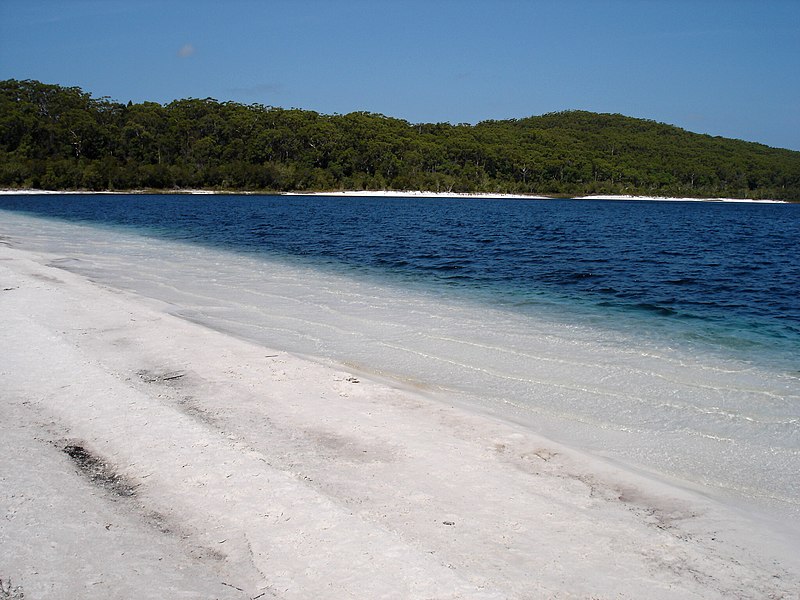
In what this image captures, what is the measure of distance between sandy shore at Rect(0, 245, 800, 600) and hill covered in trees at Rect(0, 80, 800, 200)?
124145mm

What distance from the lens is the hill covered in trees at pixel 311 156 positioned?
12725 cm

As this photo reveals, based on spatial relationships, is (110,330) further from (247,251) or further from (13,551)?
(247,251)

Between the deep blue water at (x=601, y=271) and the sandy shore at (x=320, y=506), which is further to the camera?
the deep blue water at (x=601, y=271)

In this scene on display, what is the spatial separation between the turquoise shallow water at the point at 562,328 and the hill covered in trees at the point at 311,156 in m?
112

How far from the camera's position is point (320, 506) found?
3.77 m

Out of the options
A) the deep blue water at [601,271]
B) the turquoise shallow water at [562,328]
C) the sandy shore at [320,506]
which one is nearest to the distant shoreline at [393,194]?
Answer: the deep blue water at [601,271]

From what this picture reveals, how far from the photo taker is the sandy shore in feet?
10.3

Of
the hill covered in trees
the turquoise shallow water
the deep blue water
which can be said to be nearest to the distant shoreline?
the hill covered in trees

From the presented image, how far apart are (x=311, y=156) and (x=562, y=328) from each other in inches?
5854

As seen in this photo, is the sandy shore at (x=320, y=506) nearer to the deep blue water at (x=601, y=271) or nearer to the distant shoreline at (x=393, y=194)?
the deep blue water at (x=601, y=271)

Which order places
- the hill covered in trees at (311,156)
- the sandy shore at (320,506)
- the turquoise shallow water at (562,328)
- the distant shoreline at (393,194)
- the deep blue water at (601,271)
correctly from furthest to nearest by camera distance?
1. the hill covered in trees at (311,156)
2. the distant shoreline at (393,194)
3. the deep blue water at (601,271)
4. the turquoise shallow water at (562,328)
5. the sandy shore at (320,506)

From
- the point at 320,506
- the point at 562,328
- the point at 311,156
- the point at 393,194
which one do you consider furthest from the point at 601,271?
the point at 311,156

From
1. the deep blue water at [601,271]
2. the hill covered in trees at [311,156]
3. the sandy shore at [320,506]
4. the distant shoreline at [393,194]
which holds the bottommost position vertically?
the sandy shore at [320,506]

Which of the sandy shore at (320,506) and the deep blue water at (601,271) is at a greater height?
the deep blue water at (601,271)
